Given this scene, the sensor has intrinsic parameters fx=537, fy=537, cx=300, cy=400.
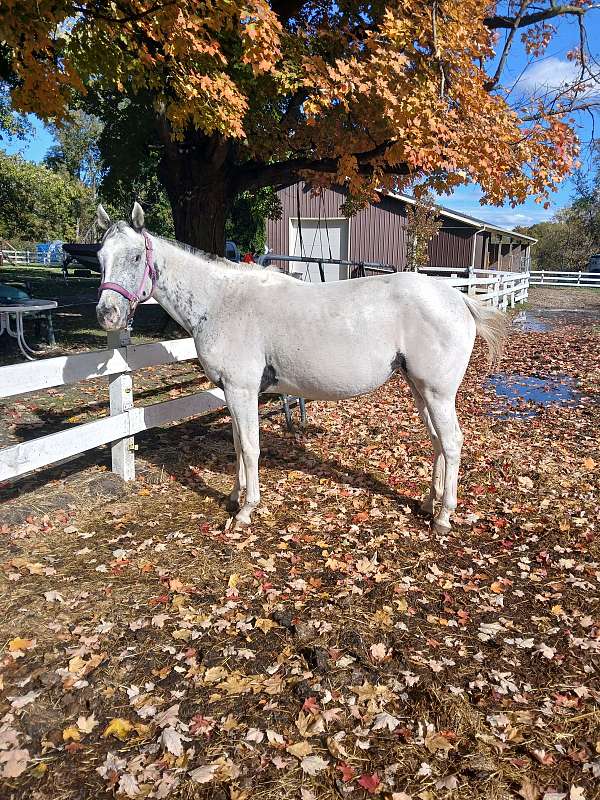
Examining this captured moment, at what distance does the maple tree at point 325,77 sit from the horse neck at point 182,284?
3267 mm

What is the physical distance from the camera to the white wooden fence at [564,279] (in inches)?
1531

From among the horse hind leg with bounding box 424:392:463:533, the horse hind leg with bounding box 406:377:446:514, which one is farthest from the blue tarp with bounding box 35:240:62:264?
the horse hind leg with bounding box 424:392:463:533

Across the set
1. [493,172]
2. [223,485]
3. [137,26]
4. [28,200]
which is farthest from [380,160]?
[28,200]

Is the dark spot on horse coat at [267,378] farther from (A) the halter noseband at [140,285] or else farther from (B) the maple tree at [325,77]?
(B) the maple tree at [325,77]

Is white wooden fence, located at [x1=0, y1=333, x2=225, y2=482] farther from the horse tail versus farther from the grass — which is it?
the grass

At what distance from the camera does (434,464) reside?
15.9 ft

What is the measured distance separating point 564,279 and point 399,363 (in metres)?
41.7

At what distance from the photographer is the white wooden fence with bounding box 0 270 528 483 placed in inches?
165

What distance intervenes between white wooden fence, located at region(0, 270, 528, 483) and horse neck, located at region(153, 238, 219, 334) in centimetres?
85

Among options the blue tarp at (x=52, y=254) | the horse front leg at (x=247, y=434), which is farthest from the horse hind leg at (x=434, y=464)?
the blue tarp at (x=52, y=254)

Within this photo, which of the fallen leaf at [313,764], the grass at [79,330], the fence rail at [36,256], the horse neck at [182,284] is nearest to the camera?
the fallen leaf at [313,764]

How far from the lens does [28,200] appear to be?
50.3 m

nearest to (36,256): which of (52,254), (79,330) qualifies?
(52,254)

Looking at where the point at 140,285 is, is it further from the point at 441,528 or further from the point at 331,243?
the point at 331,243
